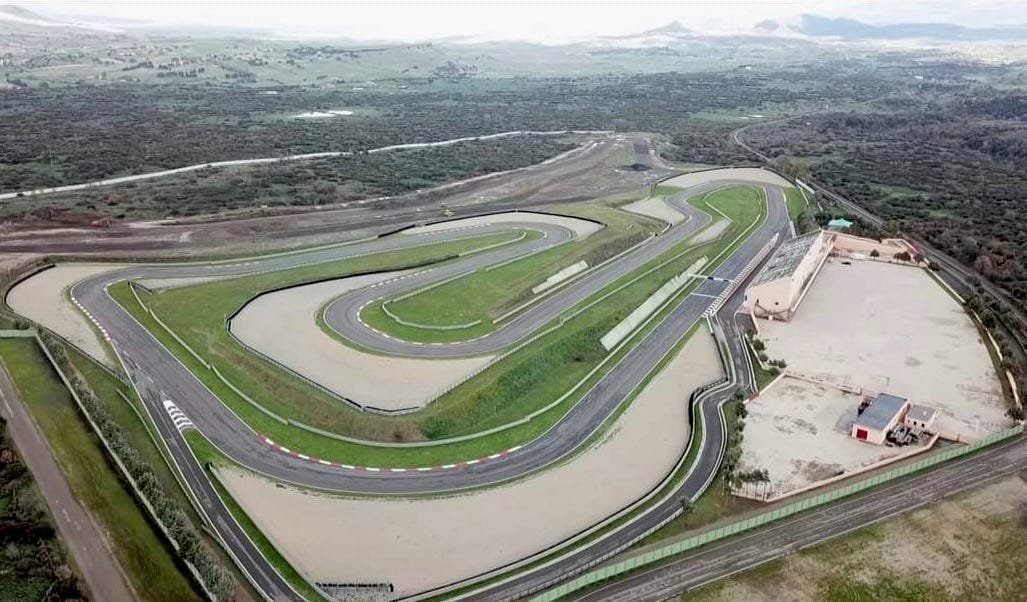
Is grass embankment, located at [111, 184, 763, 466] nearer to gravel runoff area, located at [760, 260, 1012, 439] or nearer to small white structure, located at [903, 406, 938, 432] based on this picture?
gravel runoff area, located at [760, 260, 1012, 439]

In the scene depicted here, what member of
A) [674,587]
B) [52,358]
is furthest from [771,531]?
[52,358]

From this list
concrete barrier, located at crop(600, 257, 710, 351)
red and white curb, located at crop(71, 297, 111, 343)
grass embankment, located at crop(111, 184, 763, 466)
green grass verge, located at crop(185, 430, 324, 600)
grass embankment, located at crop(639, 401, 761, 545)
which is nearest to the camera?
green grass verge, located at crop(185, 430, 324, 600)

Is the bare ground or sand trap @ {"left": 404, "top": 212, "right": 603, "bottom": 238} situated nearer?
the bare ground

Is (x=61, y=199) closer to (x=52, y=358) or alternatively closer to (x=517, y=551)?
(x=52, y=358)

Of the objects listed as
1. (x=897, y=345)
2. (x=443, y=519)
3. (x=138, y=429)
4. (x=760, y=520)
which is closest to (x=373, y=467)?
(x=443, y=519)

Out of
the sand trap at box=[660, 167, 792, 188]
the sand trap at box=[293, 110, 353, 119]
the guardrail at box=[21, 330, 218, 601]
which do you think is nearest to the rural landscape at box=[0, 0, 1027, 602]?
the guardrail at box=[21, 330, 218, 601]

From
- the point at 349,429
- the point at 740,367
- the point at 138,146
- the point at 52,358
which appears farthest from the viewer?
the point at 138,146
